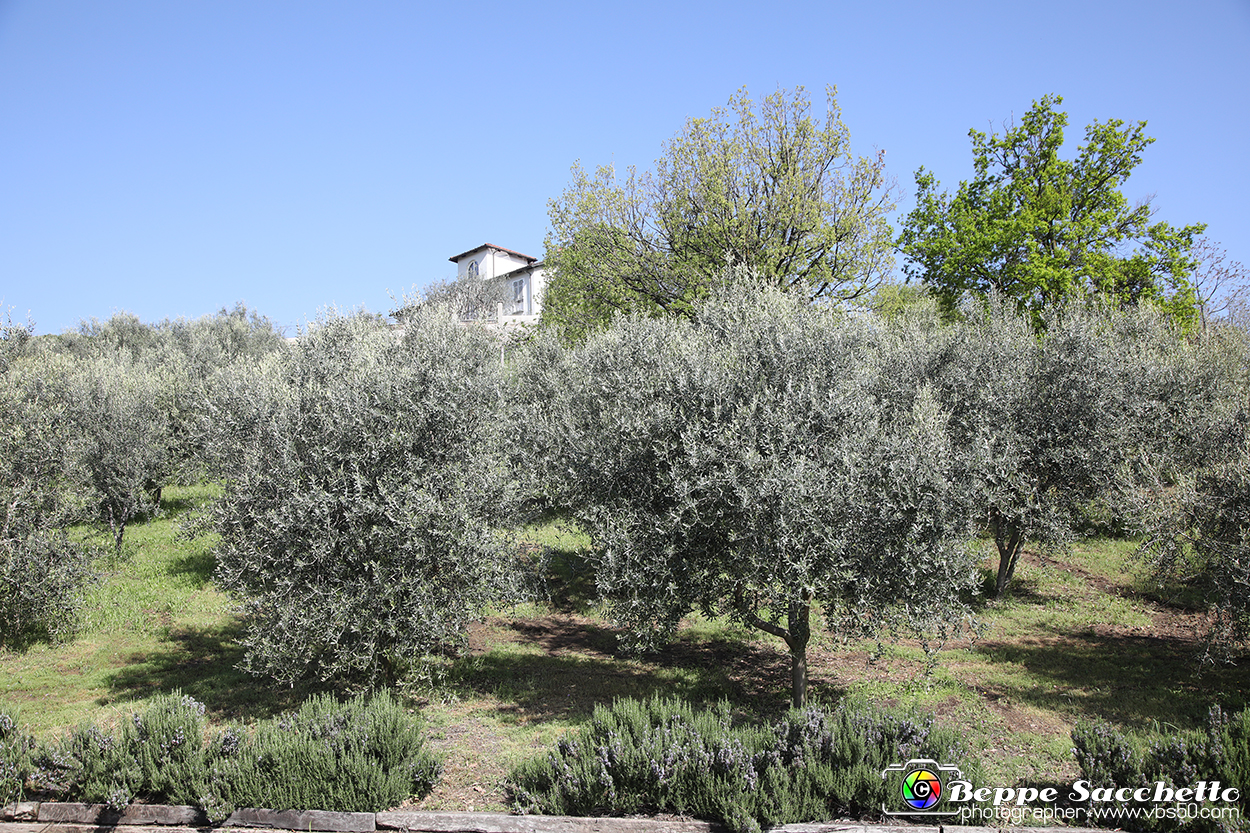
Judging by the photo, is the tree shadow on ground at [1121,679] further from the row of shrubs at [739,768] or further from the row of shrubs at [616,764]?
the row of shrubs at [739,768]

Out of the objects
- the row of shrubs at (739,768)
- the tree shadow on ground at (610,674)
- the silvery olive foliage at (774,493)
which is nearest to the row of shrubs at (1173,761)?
the row of shrubs at (739,768)

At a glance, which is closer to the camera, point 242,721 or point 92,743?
point 92,743

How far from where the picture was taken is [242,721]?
1205 cm

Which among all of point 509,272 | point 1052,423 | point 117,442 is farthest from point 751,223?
point 509,272

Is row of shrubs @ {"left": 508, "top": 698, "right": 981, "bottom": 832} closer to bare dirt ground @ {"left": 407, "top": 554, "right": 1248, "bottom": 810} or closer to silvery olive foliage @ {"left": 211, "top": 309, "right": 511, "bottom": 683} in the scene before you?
bare dirt ground @ {"left": 407, "top": 554, "right": 1248, "bottom": 810}

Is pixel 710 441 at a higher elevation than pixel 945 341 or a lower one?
lower

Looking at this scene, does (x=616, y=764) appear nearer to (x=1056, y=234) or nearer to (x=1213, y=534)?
(x=1213, y=534)

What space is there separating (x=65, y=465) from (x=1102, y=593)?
2755 cm

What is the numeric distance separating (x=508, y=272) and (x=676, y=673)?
80238 mm

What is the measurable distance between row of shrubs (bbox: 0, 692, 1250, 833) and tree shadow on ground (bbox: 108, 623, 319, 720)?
3.10 metres

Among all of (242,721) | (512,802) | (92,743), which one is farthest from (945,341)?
(92,743)

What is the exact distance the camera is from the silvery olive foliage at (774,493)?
34.1ft

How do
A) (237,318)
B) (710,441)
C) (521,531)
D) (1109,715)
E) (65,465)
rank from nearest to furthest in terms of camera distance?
(710,441) < (1109,715) < (521,531) < (65,465) < (237,318)

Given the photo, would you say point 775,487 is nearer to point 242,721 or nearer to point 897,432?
point 897,432
